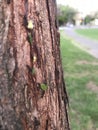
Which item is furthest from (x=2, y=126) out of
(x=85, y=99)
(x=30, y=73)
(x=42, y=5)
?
(x=85, y=99)

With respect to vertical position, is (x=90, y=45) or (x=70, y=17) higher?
(x=90, y=45)

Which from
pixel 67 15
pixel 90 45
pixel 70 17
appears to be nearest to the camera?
pixel 90 45

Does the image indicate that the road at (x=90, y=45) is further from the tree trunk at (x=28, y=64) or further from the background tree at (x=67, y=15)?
the background tree at (x=67, y=15)

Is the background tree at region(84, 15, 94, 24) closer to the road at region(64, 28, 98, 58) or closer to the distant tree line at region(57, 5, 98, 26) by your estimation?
the distant tree line at region(57, 5, 98, 26)

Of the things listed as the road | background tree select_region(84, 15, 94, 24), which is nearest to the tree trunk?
the road

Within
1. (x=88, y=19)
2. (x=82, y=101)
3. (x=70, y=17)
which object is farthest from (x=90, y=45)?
(x=88, y=19)

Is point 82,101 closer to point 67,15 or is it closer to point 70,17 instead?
point 67,15

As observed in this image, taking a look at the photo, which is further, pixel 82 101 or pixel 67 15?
pixel 67 15

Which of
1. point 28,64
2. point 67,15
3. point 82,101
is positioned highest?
point 28,64

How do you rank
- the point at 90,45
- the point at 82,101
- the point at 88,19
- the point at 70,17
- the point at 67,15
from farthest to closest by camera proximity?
1. the point at 88,19
2. the point at 70,17
3. the point at 67,15
4. the point at 90,45
5. the point at 82,101

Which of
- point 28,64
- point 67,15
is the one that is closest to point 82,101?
point 28,64
